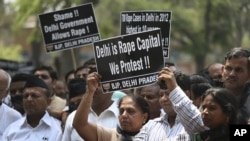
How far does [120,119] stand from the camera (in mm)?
6535

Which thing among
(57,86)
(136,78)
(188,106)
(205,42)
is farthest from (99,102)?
(205,42)

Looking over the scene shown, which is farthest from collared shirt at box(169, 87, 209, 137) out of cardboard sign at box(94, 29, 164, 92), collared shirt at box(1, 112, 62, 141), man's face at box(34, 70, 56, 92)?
man's face at box(34, 70, 56, 92)

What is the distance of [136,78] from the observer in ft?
22.5

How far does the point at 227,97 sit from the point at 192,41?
23878 millimetres

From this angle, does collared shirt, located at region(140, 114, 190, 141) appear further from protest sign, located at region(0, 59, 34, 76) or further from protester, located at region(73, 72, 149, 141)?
protest sign, located at region(0, 59, 34, 76)

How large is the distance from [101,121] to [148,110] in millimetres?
850

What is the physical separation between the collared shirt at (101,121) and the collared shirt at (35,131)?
341 mm

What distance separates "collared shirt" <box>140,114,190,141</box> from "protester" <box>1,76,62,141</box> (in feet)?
5.14

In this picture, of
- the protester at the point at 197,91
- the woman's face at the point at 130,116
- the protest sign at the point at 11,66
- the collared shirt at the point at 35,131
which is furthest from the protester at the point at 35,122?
the protest sign at the point at 11,66

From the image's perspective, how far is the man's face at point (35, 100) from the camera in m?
7.77

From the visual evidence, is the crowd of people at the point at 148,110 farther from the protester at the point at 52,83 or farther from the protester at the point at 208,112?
the protester at the point at 52,83

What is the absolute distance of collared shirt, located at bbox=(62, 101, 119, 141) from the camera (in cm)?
733

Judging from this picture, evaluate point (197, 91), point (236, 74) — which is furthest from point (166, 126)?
point (236, 74)

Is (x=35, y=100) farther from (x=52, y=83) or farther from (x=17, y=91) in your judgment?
(x=52, y=83)
